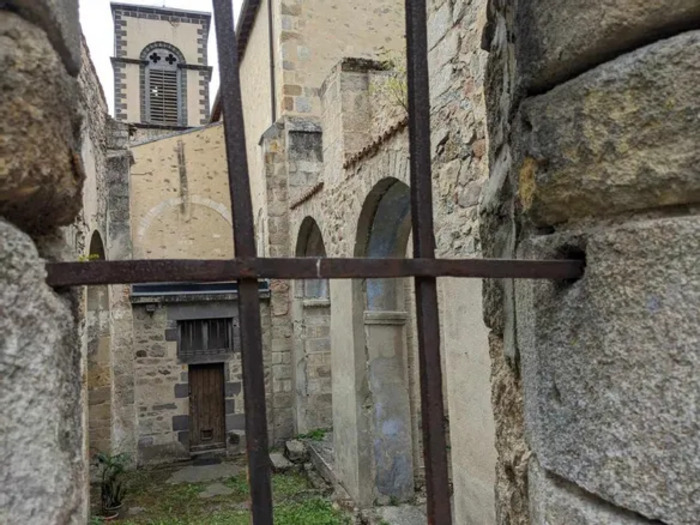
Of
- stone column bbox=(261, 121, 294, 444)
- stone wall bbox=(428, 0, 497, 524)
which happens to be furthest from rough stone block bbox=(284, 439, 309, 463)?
stone wall bbox=(428, 0, 497, 524)

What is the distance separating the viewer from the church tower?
21.7m

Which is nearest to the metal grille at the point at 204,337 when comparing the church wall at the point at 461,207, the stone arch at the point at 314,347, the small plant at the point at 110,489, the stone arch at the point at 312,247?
the stone arch at the point at 314,347

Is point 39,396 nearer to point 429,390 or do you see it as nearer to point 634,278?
point 429,390

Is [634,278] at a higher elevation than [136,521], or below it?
higher

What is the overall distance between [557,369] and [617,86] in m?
0.51

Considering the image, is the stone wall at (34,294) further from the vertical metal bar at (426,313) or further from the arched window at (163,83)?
the arched window at (163,83)

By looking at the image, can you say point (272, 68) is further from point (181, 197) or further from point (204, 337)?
point (204, 337)

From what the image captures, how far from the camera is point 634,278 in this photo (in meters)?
0.97

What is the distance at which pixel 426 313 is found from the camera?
1.12 m

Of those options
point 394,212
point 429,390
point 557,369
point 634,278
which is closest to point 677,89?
point 634,278

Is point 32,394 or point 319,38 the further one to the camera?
point 319,38

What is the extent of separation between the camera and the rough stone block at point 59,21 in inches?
32.1

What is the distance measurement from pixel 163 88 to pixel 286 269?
23436mm

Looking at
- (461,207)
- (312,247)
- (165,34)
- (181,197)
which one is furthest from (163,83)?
(461,207)
